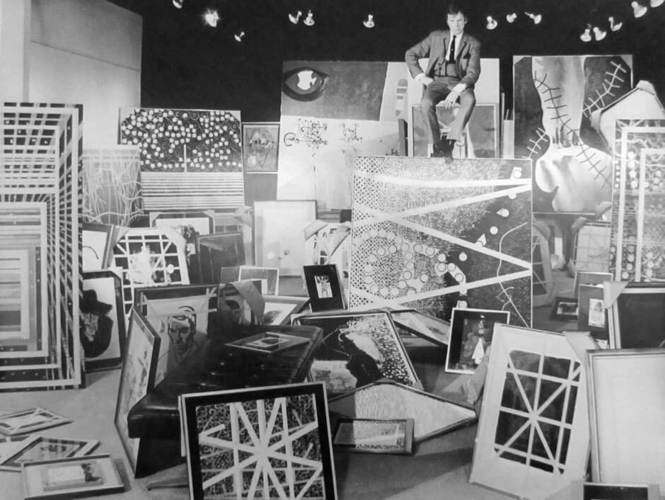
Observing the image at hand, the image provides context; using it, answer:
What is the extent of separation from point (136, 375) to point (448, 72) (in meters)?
1.61

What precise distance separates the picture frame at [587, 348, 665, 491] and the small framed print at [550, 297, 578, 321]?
1.18m

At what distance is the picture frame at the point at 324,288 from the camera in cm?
253

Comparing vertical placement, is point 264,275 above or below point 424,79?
below

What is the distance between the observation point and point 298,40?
2.68 metres

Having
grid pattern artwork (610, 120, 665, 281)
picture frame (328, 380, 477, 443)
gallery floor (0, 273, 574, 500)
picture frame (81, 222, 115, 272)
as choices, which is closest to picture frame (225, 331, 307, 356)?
picture frame (328, 380, 477, 443)

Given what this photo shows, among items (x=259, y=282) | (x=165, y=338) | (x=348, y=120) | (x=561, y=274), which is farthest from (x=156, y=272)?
(x=561, y=274)

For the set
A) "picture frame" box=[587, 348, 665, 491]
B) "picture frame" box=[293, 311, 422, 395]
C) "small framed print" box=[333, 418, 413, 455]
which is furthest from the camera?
"picture frame" box=[293, 311, 422, 395]

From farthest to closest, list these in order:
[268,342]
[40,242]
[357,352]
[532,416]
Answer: [40,242]
[357,352]
[268,342]
[532,416]

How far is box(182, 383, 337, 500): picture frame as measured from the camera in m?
1.50

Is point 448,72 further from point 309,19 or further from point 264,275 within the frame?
point 264,275

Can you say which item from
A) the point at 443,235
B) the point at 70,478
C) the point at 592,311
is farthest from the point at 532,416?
the point at 70,478

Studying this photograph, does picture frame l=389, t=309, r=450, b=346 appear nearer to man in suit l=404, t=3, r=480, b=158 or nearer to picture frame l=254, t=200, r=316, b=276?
picture frame l=254, t=200, r=316, b=276

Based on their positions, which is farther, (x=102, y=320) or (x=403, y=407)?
(x=102, y=320)

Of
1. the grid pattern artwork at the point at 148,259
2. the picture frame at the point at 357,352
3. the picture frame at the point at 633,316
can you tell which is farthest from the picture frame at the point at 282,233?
the picture frame at the point at 633,316
